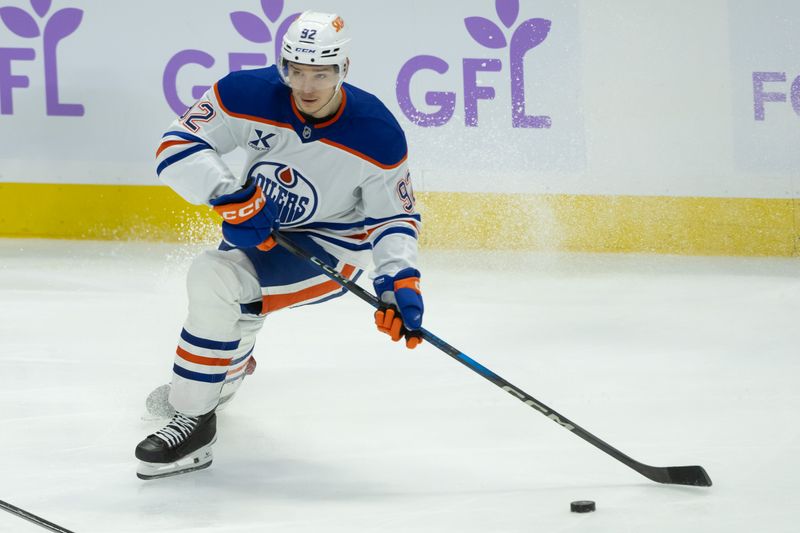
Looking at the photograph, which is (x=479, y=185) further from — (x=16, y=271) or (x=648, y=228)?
(x=16, y=271)

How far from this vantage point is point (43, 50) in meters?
4.88

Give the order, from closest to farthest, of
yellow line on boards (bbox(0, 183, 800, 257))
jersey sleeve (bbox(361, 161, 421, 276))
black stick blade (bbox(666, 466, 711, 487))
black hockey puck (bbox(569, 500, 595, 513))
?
black hockey puck (bbox(569, 500, 595, 513)) < black stick blade (bbox(666, 466, 711, 487)) < jersey sleeve (bbox(361, 161, 421, 276)) < yellow line on boards (bbox(0, 183, 800, 257))

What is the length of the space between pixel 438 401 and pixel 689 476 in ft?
2.67

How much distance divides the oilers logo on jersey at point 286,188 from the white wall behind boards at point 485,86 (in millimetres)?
2202

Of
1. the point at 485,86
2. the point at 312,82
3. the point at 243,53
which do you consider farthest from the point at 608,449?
the point at 243,53

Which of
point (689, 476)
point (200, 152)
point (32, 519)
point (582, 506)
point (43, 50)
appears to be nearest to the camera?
point (32, 519)

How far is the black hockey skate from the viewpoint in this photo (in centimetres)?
250

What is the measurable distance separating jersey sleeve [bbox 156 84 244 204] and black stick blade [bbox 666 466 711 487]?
1075 millimetres

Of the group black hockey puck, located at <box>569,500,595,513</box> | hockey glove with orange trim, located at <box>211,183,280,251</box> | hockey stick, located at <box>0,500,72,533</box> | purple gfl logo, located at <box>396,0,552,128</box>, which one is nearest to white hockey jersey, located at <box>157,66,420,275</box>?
hockey glove with orange trim, located at <box>211,183,280,251</box>

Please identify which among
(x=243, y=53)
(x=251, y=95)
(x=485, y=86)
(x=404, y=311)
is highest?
(x=243, y=53)

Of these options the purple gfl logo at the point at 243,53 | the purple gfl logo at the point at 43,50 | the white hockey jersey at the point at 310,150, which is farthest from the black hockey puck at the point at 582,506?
the purple gfl logo at the point at 43,50

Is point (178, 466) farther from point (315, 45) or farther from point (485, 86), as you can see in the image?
point (485, 86)

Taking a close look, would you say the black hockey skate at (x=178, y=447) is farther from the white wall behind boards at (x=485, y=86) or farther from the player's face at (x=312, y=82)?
the white wall behind boards at (x=485, y=86)

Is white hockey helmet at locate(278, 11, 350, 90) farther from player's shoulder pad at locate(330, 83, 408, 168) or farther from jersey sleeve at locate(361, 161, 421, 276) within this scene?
jersey sleeve at locate(361, 161, 421, 276)
